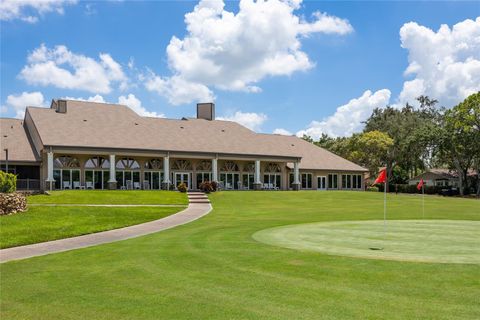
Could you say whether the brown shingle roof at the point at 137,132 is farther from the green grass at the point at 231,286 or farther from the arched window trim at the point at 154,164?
the green grass at the point at 231,286

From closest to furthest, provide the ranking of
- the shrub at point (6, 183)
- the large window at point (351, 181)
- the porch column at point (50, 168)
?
the shrub at point (6, 183)
the porch column at point (50, 168)
the large window at point (351, 181)

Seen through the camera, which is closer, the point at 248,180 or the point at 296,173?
the point at 248,180

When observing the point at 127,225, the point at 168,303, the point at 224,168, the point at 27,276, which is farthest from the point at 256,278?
the point at 224,168

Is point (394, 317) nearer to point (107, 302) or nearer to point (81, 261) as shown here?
point (107, 302)

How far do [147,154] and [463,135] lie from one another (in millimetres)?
39143

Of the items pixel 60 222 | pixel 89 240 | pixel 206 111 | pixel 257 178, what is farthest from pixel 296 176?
pixel 89 240

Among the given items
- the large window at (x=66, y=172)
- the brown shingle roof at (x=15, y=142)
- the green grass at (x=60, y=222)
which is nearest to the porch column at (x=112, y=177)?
the large window at (x=66, y=172)

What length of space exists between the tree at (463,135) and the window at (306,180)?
18.5 m

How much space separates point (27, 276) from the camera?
372 inches

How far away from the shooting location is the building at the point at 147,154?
4231cm

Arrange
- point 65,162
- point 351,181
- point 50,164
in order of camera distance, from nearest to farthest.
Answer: point 50,164 < point 65,162 < point 351,181

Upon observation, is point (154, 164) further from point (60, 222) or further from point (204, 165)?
point (60, 222)

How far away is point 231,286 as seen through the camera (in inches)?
319

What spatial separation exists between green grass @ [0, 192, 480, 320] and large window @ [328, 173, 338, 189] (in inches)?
1853
